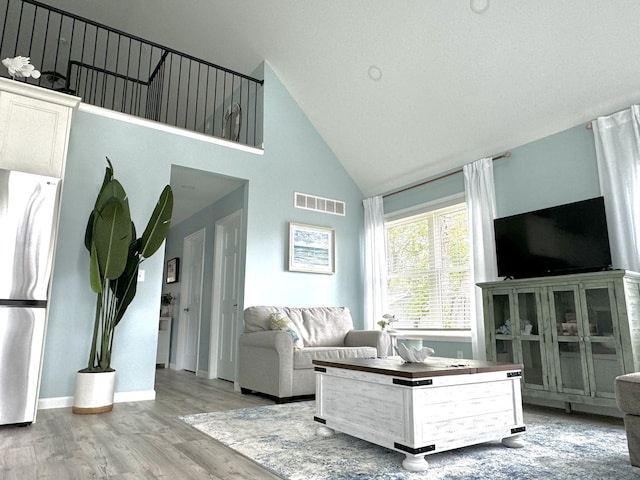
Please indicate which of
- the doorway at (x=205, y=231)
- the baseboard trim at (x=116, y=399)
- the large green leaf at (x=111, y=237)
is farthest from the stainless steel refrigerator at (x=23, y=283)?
the doorway at (x=205, y=231)

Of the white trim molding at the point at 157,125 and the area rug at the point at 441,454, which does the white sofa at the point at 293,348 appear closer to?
the area rug at the point at 441,454

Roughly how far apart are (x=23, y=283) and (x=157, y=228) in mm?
1085

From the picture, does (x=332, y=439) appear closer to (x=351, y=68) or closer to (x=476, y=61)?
(x=476, y=61)

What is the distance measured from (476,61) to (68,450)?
13.8 ft

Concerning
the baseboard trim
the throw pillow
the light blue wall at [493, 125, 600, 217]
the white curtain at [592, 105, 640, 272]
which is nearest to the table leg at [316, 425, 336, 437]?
the throw pillow

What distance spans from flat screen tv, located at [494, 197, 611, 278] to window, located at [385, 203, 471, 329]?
25.0 inches

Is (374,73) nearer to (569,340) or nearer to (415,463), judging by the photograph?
(569,340)

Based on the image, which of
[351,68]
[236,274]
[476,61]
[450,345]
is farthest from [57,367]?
[476,61]

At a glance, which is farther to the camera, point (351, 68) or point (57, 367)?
point (351, 68)

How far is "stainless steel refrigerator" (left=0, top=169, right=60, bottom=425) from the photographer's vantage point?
288cm

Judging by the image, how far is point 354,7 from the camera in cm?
424

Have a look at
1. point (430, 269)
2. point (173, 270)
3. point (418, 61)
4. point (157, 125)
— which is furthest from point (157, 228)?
point (173, 270)

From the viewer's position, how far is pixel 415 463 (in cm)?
204

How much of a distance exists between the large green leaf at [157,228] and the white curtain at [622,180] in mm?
3626
